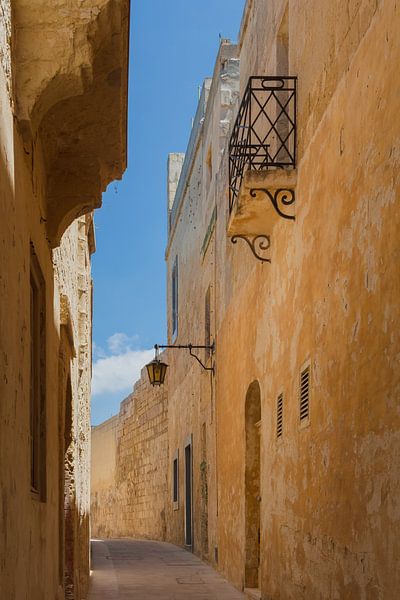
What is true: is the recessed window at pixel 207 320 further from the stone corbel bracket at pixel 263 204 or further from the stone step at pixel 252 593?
the stone corbel bracket at pixel 263 204

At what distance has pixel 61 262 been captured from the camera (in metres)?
8.69

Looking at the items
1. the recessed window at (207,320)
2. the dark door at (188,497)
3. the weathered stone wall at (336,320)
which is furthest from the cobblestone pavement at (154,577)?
the recessed window at (207,320)

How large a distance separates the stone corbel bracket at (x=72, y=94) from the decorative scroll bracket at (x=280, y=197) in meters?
2.19

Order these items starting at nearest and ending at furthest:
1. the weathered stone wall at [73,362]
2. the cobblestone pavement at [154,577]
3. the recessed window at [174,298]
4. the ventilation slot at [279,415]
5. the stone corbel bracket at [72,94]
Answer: the stone corbel bracket at [72,94] → the weathered stone wall at [73,362] → the ventilation slot at [279,415] → the cobblestone pavement at [154,577] → the recessed window at [174,298]

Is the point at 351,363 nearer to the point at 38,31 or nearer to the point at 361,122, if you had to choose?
the point at 361,122

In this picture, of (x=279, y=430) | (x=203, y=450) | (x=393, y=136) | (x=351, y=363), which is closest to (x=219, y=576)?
(x=203, y=450)

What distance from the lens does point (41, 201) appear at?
6699mm

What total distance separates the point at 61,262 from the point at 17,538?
A: 411cm

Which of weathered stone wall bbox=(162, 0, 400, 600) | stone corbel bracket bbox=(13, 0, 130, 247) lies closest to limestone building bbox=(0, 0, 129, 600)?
stone corbel bracket bbox=(13, 0, 130, 247)

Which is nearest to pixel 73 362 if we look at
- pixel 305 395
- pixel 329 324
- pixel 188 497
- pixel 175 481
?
pixel 305 395

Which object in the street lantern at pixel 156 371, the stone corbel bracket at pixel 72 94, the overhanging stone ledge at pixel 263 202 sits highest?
the overhanging stone ledge at pixel 263 202

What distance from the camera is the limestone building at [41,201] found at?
15.3 ft

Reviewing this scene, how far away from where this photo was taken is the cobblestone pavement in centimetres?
1198

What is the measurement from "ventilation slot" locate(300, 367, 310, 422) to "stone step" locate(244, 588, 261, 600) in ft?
9.72
